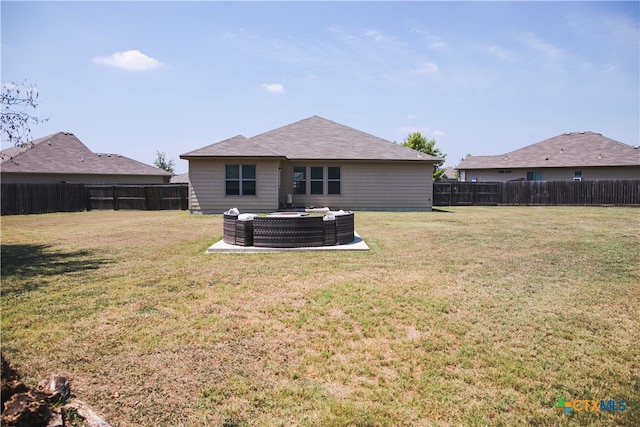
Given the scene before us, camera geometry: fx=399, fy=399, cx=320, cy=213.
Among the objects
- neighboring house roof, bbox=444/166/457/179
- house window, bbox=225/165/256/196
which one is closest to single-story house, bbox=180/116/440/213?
house window, bbox=225/165/256/196

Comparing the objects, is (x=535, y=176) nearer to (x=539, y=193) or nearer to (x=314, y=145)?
(x=539, y=193)

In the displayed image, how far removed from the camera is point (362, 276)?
6.57m

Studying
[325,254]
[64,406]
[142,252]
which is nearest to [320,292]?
[325,254]

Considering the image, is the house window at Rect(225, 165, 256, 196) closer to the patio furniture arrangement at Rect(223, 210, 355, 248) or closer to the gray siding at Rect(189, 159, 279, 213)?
the gray siding at Rect(189, 159, 279, 213)

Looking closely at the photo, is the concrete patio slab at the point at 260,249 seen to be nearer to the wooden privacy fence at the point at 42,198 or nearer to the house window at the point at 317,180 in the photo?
the house window at the point at 317,180

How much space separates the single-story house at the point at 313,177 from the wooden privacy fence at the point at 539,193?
6.61m

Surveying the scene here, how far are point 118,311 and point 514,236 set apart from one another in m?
10.3

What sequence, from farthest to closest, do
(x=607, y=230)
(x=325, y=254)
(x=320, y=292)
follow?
1. (x=607, y=230)
2. (x=325, y=254)
3. (x=320, y=292)

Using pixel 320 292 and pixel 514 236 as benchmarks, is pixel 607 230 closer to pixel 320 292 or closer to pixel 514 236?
pixel 514 236

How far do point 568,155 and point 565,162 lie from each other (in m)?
1.29

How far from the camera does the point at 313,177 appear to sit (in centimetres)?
2142

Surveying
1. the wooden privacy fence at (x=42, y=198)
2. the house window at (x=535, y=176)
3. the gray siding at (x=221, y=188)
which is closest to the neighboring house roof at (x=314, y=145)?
the gray siding at (x=221, y=188)

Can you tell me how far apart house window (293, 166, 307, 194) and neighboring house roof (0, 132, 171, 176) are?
608 inches

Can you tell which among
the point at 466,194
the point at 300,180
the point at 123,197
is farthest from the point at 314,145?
the point at 123,197
